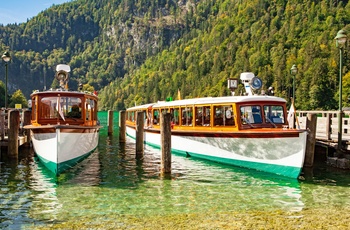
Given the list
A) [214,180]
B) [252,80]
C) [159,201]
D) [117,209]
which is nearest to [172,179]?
[214,180]

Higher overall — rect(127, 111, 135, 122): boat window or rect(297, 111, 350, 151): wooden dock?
rect(127, 111, 135, 122): boat window

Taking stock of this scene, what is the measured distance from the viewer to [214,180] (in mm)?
17688

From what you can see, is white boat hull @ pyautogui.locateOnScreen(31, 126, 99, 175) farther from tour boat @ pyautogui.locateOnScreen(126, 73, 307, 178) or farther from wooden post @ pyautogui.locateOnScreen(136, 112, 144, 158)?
wooden post @ pyautogui.locateOnScreen(136, 112, 144, 158)

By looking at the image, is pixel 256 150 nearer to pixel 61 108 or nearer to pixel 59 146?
pixel 59 146

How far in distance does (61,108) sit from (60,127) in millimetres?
Answer: 3148

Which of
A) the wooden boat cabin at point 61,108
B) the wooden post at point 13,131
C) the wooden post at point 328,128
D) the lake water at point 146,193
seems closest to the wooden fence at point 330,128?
the wooden post at point 328,128

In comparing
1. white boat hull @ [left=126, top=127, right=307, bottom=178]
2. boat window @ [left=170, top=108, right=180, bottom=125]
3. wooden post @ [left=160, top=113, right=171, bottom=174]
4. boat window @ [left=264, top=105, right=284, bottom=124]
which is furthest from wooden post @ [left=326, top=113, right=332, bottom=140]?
boat window @ [left=170, top=108, right=180, bottom=125]

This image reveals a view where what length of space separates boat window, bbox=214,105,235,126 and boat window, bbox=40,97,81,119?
7.47 meters

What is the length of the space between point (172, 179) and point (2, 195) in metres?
6.85

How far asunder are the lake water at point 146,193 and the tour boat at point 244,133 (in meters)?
0.70

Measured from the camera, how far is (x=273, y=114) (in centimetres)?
2120

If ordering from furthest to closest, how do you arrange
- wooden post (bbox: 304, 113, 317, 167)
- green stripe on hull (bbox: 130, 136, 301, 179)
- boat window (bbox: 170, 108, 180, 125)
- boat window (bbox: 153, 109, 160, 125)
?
boat window (bbox: 153, 109, 160, 125) → boat window (bbox: 170, 108, 180, 125) → wooden post (bbox: 304, 113, 317, 167) → green stripe on hull (bbox: 130, 136, 301, 179)

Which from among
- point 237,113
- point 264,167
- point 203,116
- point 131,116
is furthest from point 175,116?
point 131,116

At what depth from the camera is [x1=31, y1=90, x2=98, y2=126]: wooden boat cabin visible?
20.5 m
